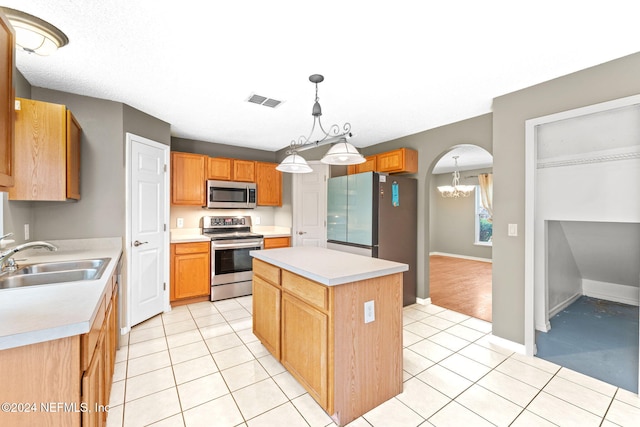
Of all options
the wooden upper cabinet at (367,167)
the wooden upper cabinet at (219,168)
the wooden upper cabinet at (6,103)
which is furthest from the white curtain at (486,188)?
the wooden upper cabinet at (6,103)

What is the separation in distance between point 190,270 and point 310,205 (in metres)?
2.07

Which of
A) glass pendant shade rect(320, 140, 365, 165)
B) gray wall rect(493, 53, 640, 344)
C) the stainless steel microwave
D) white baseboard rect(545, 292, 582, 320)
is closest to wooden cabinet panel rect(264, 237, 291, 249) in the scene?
the stainless steel microwave

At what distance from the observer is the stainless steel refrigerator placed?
359cm

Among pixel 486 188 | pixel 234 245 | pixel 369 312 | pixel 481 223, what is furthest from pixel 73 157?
pixel 481 223

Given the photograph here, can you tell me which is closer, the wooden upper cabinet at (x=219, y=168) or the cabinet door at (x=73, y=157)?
the cabinet door at (x=73, y=157)

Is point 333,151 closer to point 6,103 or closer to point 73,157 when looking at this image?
point 6,103

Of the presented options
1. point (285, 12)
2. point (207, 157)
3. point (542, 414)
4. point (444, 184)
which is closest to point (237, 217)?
point (207, 157)

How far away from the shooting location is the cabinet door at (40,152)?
2.08 metres

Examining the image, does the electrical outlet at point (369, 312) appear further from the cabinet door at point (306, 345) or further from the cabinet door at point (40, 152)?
the cabinet door at point (40, 152)

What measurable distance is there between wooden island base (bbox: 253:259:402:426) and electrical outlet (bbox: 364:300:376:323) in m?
0.02

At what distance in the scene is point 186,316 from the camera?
3.41m

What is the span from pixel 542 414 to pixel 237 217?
14.0 feet

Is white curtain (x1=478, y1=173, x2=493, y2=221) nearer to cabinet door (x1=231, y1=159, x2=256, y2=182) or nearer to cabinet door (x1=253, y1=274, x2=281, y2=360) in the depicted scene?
cabinet door (x1=231, y1=159, x2=256, y2=182)

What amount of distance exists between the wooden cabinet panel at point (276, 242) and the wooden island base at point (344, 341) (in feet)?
7.56
